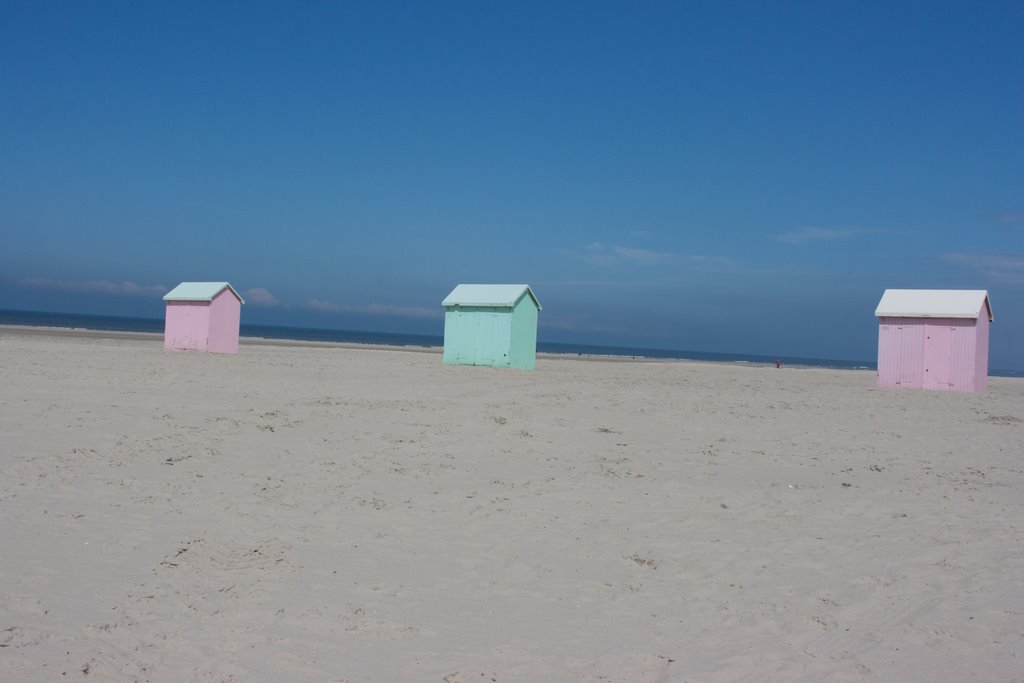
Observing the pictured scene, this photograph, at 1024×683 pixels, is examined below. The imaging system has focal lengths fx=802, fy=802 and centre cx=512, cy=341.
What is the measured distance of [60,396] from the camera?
42.3ft

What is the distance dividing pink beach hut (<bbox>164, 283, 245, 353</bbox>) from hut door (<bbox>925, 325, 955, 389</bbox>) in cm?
2428

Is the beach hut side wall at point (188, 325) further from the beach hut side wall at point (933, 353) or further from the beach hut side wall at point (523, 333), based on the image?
the beach hut side wall at point (933, 353)

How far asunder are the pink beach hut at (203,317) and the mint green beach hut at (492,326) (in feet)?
27.4

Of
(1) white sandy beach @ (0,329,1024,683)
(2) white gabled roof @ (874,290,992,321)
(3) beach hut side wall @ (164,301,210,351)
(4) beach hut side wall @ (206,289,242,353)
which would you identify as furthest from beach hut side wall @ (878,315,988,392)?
(3) beach hut side wall @ (164,301,210,351)

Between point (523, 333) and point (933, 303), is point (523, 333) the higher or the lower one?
the lower one

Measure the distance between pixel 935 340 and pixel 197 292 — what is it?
1038 inches

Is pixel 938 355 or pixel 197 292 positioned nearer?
pixel 938 355

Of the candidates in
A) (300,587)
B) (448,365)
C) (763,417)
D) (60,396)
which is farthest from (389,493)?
(448,365)

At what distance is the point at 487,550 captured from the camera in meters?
6.47

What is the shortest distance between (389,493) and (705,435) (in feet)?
19.3

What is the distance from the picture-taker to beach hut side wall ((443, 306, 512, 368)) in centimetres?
2873

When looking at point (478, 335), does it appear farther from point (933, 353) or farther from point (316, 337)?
point (316, 337)

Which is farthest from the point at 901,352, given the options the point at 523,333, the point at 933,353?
the point at 523,333

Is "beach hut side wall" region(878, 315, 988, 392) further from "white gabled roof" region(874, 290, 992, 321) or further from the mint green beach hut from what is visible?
the mint green beach hut
